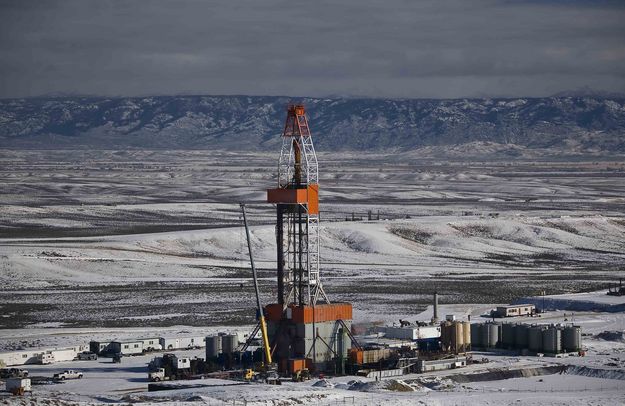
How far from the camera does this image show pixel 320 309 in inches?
2223

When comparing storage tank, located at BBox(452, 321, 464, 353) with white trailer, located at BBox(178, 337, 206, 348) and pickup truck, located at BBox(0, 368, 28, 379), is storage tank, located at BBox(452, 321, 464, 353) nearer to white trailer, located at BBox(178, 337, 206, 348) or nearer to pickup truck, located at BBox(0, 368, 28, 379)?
white trailer, located at BBox(178, 337, 206, 348)

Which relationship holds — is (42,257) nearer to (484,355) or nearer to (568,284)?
(568,284)

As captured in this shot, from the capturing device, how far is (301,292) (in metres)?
57.4

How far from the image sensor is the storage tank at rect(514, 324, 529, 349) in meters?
61.5

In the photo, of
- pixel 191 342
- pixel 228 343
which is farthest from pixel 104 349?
pixel 228 343

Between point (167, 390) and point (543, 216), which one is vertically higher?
point (543, 216)

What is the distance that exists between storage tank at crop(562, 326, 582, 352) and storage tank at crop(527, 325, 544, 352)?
94 centimetres

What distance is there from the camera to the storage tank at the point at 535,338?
60781mm

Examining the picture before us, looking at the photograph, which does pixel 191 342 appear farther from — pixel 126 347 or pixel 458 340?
pixel 458 340

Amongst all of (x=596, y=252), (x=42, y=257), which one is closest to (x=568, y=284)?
(x=596, y=252)

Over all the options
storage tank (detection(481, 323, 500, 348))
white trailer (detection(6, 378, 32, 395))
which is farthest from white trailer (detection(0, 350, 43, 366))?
storage tank (detection(481, 323, 500, 348))

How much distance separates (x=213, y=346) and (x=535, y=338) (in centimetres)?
1346

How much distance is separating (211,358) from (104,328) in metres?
14.9

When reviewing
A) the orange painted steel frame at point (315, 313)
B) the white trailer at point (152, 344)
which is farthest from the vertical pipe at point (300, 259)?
the white trailer at point (152, 344)
